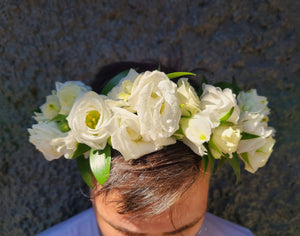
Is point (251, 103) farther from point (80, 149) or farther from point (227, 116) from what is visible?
point (80, 149)

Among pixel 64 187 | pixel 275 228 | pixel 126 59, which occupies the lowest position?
pixel 275 228

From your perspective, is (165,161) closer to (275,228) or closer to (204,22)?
(204,22)

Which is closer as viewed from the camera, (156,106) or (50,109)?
(156,106)

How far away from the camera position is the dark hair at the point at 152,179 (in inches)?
23.5

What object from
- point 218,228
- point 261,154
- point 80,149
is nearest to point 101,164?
point 80,149

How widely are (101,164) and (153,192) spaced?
139mm

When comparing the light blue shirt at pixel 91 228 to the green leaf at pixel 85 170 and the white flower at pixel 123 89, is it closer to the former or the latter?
the green leaf at pixel 85 170

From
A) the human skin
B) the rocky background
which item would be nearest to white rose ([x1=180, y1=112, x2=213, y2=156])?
the human skin

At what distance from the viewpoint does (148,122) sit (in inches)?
20.5

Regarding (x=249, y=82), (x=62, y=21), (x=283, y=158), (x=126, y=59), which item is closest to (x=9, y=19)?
(x=62, y=21)

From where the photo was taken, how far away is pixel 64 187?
1.18 meters

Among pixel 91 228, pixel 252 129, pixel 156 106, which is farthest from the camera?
pixel 91 228

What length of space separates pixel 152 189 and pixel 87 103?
25cm

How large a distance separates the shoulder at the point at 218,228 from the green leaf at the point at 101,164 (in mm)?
569
